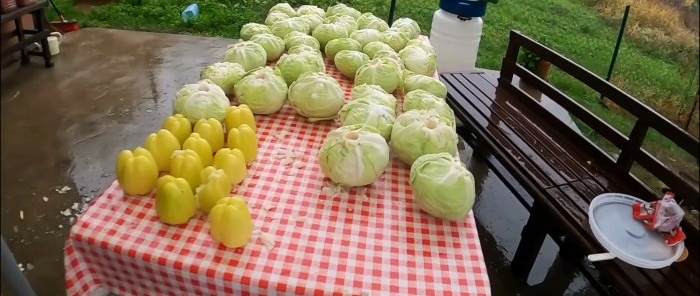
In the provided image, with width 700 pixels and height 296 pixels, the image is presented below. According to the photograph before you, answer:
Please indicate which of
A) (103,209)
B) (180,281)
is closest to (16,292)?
(103,209)

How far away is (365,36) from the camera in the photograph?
3.21 meters

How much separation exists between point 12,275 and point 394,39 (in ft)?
8.13

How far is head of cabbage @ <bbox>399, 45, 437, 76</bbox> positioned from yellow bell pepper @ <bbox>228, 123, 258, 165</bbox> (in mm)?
1295

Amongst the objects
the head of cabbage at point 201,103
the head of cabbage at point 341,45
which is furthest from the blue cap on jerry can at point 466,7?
the head of cabbage at point 201,103

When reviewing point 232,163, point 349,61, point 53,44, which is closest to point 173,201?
point 232,163

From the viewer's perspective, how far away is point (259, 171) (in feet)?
6.43

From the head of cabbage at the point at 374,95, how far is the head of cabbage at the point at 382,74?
13 centimetres

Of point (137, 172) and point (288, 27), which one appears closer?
point (137, 172)

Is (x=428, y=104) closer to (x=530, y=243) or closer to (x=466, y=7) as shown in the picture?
(x=530, y=243)

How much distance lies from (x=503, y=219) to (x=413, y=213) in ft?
6.42

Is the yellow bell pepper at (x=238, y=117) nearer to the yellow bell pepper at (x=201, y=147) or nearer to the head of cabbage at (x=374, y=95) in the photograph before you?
the yellow bell pepper at (x=201, y=147)

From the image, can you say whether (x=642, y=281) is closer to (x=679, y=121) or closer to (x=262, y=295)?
(x=679, y=121)

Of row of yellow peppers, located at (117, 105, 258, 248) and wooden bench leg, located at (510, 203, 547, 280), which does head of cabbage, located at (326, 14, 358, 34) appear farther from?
wooden bench leg, located at (510, 203, 547, 280)

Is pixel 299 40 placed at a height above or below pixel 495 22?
above
